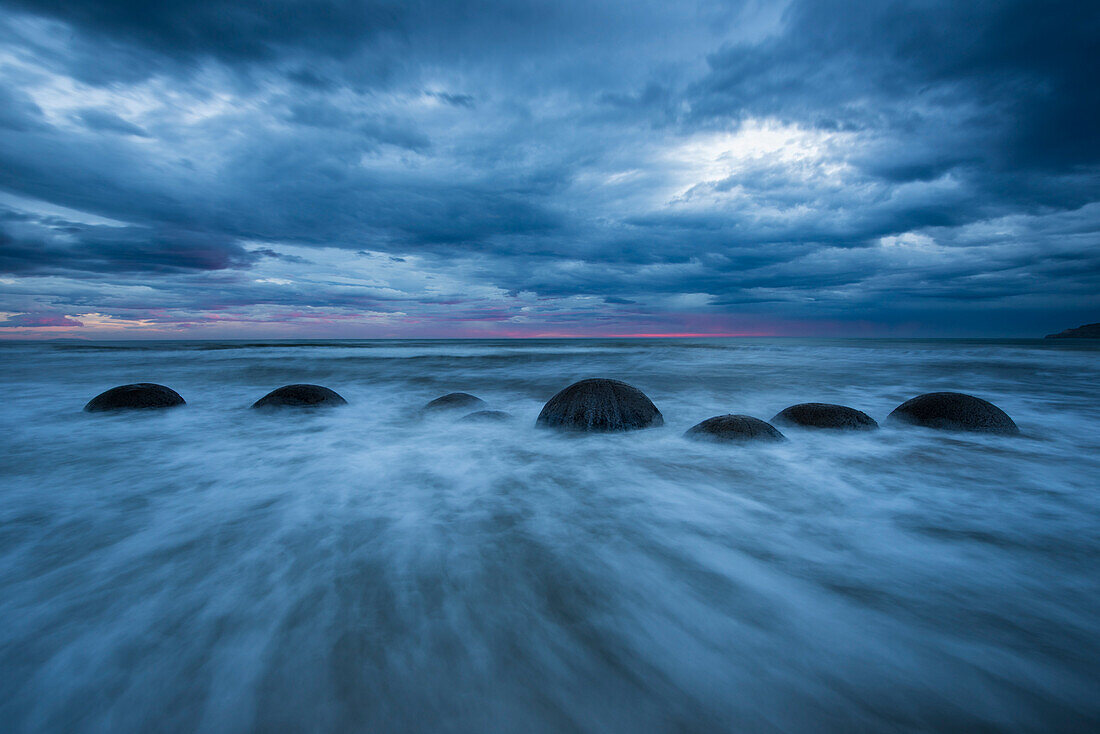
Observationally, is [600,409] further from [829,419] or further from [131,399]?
[131,399]

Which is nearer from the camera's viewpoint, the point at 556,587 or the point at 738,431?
the point at 556,587

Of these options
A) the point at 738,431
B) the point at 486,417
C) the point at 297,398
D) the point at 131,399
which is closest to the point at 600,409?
the point at 738,431

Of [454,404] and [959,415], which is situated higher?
[959,415]

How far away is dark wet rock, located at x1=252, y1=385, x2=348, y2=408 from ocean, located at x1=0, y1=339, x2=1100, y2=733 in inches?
92.8

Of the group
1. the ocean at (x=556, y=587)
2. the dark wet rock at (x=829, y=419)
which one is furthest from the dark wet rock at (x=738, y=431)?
the dark wet rock at (x=829, y=419)

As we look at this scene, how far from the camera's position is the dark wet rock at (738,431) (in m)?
5.18

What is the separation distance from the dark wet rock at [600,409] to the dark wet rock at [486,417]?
94 centimetres

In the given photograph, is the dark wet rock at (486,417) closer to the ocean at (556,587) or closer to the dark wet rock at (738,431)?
the ocean at (556,587)

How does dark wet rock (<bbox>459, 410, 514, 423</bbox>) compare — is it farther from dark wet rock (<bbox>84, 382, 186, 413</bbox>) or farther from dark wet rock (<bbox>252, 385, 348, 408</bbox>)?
dark wet rock (<bbox>84, 382, 186, 413</bbox>)

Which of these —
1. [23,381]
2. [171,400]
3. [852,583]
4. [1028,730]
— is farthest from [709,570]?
[23,381]

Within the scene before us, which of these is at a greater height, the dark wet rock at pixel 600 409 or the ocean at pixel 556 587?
the dark wet rock at pixel 600 409

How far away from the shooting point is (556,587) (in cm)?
242

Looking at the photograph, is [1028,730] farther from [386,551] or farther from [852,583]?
[386,551]

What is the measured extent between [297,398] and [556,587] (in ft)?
22.8
